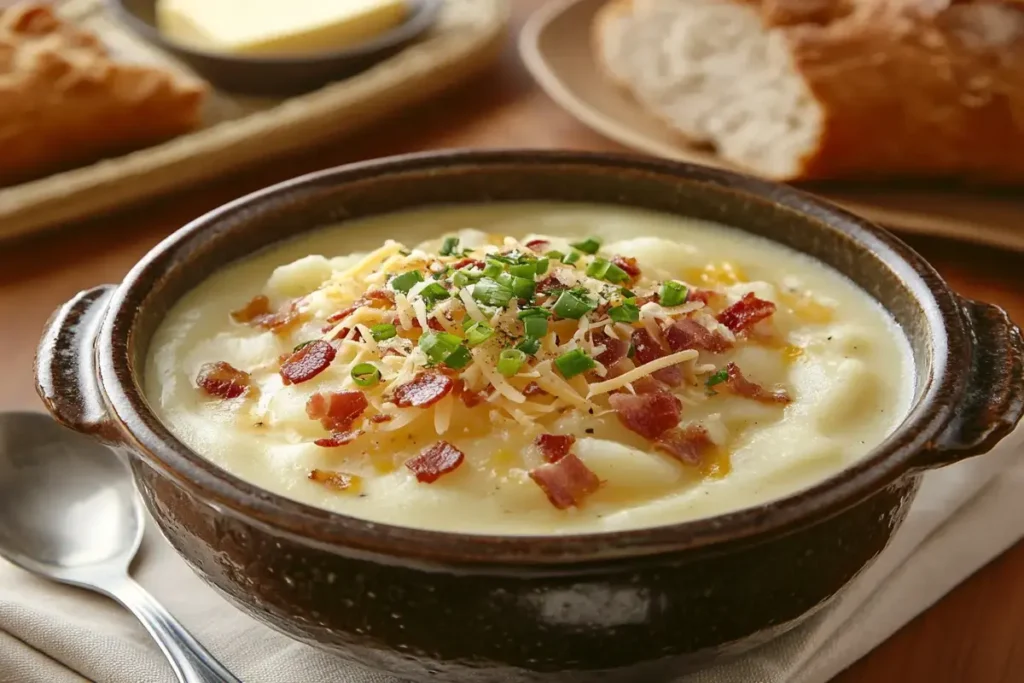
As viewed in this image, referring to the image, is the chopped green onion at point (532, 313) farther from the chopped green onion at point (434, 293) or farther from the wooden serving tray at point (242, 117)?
the wooden serving tray at point (242, 117)

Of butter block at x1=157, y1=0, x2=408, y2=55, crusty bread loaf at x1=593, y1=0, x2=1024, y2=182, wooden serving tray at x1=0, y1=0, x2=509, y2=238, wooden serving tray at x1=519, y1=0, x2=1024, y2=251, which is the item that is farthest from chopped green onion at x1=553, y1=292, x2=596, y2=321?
butter block at x1=157, y1=0, x2=408, y2=55

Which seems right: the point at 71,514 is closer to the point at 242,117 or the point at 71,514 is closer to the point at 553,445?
the point at 553,445

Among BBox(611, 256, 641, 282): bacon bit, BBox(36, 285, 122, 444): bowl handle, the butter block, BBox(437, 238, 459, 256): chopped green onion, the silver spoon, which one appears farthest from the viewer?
the butter block

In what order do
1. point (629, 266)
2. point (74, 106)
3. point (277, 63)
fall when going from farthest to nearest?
point (277, 63) → point (74, 106) → point (629, 266)

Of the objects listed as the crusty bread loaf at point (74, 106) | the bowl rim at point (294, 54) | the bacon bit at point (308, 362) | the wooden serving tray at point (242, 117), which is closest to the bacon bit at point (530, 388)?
→ the bacon bit at point (308, 362)

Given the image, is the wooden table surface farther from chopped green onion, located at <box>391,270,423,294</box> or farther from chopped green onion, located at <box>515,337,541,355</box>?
chopped green onion, located at <box>391,270,423,294</box>

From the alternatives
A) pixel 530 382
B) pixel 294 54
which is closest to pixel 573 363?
pixel 530 382

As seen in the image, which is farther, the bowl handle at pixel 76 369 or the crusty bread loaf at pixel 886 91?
the crusty bread loaf at pixel 886 91
